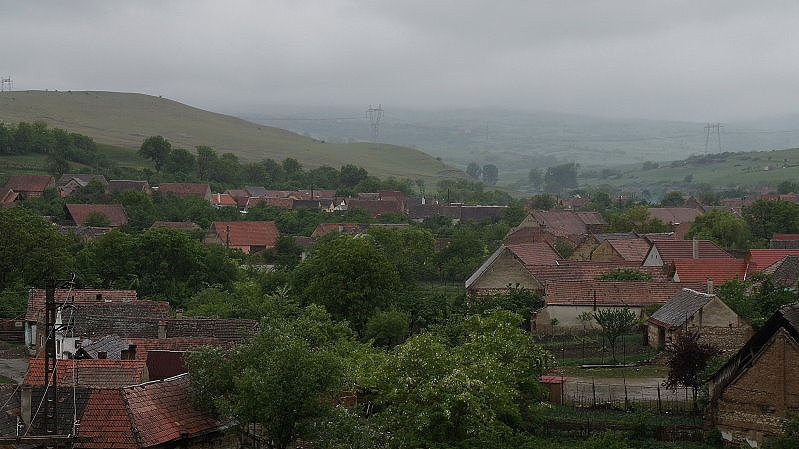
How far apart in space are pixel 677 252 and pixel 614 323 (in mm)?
18292

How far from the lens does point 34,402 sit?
24.6 metres

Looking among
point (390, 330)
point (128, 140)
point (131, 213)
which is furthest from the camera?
point (128, 140)

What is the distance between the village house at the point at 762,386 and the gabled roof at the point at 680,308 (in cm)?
1051

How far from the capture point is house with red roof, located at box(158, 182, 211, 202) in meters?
104

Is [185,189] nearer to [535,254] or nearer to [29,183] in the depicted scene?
[29,183]

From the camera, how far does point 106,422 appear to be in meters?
24.1

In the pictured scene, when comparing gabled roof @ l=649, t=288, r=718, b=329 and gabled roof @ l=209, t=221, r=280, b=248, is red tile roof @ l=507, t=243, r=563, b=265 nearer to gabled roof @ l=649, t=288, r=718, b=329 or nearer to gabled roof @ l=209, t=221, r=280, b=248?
gabled roof @ l=649, t=288, r=718, b=329

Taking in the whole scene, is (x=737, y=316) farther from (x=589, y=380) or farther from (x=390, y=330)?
(x=390, y=330)

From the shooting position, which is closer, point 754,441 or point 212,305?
point 754,441

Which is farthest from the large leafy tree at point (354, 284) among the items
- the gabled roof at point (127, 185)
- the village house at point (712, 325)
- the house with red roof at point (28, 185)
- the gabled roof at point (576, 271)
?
the house with red roof at point (28, 185)

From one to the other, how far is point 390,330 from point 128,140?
144m

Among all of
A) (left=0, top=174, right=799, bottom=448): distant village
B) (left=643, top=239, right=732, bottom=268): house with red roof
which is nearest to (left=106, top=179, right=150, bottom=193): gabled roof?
(left=0, top=174, right=799, bottom=448): distant village

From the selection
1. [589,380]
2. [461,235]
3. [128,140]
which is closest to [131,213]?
[461,235]

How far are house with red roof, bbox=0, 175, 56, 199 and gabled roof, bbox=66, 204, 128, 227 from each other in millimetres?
13593
